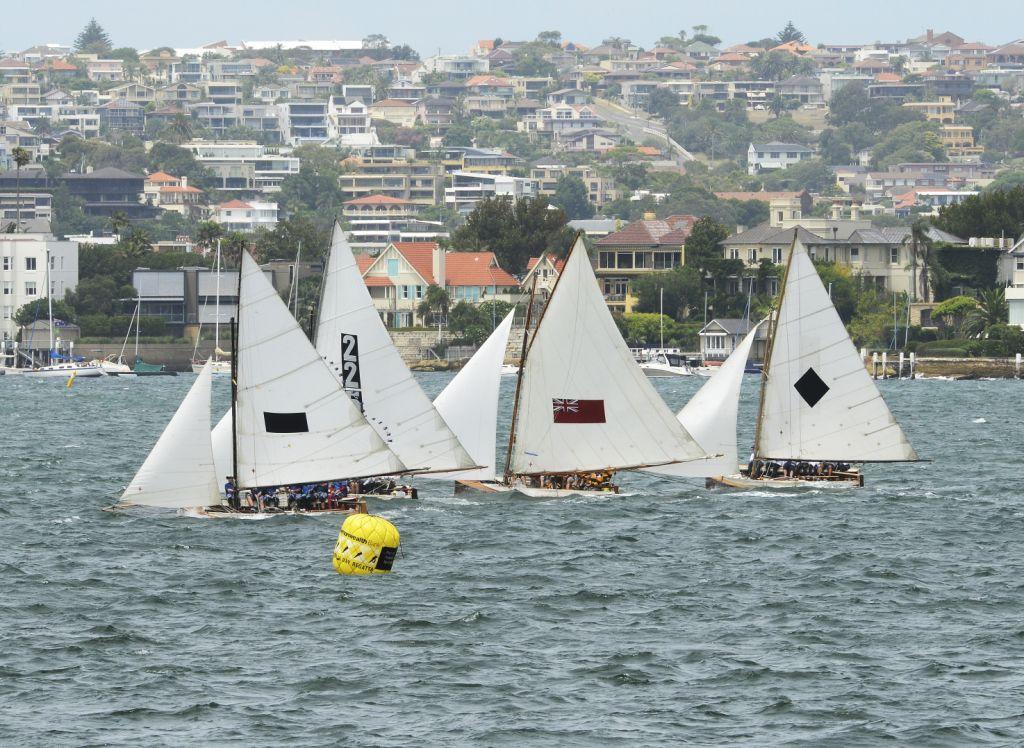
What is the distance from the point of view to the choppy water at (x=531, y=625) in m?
34.7

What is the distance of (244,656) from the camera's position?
1526 inches

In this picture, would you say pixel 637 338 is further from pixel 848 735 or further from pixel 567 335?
pixel 848 735

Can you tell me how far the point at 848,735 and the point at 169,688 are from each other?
1075 cm

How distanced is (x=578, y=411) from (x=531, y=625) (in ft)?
59.0

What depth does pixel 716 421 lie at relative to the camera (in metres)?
63.6

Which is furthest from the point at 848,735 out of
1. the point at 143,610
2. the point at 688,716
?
the point at 143,610

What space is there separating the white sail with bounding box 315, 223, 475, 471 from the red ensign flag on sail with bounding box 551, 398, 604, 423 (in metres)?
2.81

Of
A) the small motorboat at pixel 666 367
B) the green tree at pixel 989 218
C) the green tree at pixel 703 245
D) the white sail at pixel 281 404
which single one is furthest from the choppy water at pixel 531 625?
the green tree at pixel 989 218

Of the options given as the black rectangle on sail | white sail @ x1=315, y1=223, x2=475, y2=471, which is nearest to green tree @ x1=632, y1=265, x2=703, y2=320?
white sail @ x1=315, y1=223, x2=475, y2=471

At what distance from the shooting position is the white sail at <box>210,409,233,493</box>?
55719mm

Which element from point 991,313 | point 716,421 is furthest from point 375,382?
point 991,313

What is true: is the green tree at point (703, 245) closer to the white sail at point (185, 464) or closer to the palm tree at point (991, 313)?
the palm tree at point (991, 313)

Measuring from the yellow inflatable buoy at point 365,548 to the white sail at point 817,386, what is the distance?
18.3 m

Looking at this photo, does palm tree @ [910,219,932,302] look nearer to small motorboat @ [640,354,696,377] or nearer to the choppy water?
small motorboat @ [640,354,696,377]
